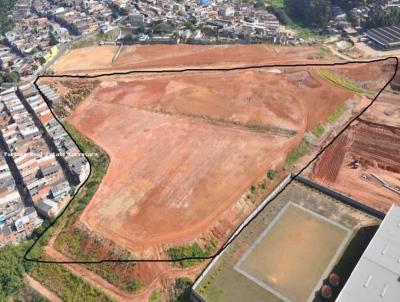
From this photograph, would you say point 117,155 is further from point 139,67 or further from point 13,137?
point 139,67

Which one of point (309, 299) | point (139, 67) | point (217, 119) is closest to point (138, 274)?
point (309, 299)

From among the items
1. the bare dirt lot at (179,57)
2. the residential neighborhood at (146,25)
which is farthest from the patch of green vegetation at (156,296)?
the residential neighborhood at (146,25)

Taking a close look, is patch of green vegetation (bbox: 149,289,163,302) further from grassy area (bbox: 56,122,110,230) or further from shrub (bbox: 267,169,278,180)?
shrub (bbox: 267,169,278,180)

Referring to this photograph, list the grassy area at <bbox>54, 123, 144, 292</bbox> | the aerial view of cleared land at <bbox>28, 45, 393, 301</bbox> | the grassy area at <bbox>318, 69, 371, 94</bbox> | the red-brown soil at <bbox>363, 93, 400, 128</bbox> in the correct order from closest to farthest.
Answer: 1. the grassy area at <bbox>54, 123, 144, 292</bbox>
2. the aerial view of cleared land at <bbox>28, 45, 393, 301</bbox>
3. the red-brown soil at <bbox>363, 93, 400, 128</bbox>
4. the grassy area at <bbox>318, 69, 371, 94</bbox>

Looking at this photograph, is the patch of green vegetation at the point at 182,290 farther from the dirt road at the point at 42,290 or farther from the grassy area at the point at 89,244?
the dirt road at the point at 42,290

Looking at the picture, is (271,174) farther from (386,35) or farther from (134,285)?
(386,35)

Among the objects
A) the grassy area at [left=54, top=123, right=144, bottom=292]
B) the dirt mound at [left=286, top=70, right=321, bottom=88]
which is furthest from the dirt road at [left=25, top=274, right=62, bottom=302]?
the dirt mound at [left=286, top=70, right=321, bottom=88]

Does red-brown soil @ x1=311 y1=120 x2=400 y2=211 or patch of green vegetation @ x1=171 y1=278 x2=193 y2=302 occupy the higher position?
red-brown soil @ x1=311 y1=120 x2=400 y2=211
